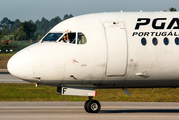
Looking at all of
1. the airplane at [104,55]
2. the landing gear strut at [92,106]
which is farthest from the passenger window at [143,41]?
the landing gear strut at [92,106]

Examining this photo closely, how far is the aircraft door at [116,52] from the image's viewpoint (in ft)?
50.7

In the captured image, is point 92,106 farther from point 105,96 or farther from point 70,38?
point 105,96

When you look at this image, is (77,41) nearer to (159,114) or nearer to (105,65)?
(105,65)

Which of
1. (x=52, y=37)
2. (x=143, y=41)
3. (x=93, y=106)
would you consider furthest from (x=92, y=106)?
(x=143, y=41)

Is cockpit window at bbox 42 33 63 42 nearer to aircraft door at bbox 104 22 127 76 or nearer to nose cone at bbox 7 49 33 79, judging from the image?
nose cone at bbox 7 49 33 79

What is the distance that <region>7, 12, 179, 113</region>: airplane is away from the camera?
15.1 meters

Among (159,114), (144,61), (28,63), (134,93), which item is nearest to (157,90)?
(134,93)

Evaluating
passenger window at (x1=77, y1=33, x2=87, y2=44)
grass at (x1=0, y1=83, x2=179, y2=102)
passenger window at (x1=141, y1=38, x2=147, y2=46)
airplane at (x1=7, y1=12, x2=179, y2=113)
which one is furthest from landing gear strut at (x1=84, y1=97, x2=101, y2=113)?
grass at (x1=0, y1=83, x2=179, y2=102)

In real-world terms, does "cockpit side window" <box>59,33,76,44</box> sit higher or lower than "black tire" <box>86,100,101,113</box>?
higher

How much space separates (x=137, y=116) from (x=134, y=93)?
488 inches

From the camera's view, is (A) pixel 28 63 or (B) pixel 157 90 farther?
(B) pixel 157 90

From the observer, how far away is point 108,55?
1540 centimetres

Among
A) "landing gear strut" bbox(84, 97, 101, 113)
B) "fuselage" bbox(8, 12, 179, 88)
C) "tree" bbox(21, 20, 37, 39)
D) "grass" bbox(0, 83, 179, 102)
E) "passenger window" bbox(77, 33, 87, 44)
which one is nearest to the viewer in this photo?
"fuselage" bbox(8, 12, 179, 88)

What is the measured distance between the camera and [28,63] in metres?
14.9
